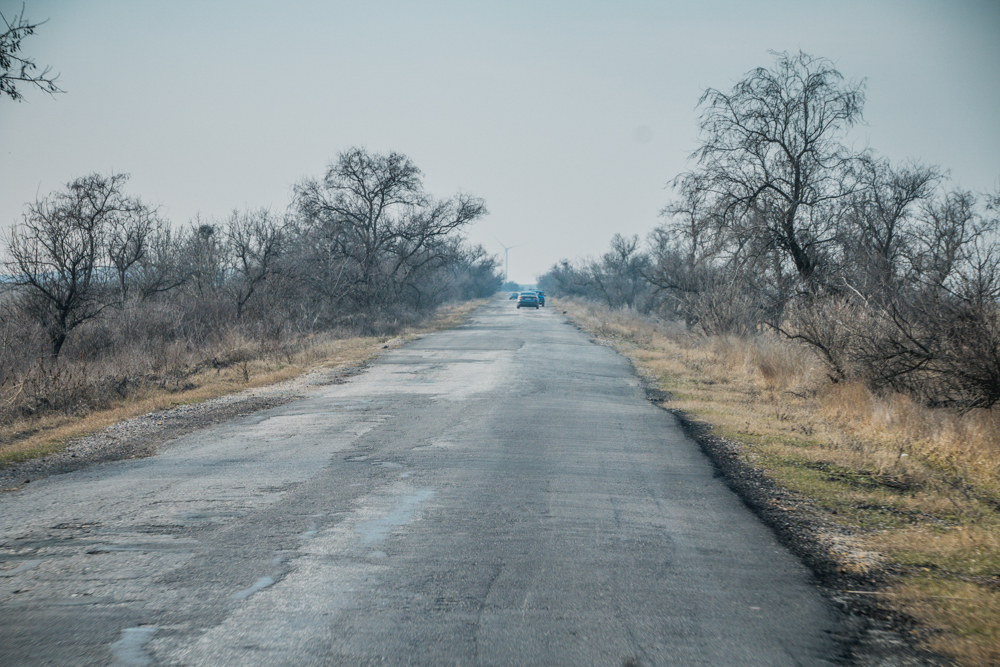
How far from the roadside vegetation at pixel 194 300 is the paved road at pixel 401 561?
10.8ft

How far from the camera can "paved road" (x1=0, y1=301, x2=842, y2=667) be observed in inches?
138

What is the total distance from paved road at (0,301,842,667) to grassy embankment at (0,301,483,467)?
2.10m

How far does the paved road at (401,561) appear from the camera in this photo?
3.50 meters

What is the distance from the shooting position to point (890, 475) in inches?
289

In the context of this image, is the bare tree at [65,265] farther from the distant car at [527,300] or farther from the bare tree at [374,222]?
the distant car at [527,300]

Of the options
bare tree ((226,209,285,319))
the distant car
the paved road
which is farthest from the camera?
the distant car

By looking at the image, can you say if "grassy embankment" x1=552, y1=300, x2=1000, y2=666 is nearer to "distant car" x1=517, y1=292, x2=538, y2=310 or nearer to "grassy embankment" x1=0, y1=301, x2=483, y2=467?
"grassy embankment" x1=0, y1=301, x2=483, y2=467

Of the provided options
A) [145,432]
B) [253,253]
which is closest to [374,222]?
[253,253]

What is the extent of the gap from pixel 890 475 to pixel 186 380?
13497 millimetres

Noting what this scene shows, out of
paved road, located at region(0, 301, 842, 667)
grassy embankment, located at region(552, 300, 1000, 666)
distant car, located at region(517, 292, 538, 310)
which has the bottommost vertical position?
grassy embankment, located at region(552, 300, 1000, 666)

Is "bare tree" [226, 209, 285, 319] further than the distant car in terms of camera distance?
No

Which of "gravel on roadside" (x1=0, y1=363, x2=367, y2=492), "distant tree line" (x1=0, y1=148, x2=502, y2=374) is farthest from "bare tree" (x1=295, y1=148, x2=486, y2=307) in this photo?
"gravel on roadside" (x1=0, y1=363, x2=367, y2=492)

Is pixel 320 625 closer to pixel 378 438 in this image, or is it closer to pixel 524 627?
pixel 524 627

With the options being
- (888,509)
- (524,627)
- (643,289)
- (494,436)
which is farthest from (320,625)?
(643,289)
